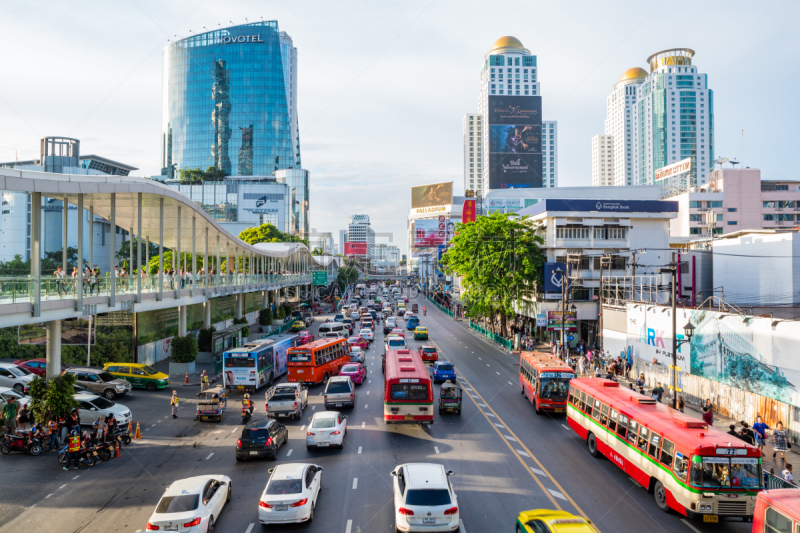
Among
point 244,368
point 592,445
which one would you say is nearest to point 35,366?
point 244,368

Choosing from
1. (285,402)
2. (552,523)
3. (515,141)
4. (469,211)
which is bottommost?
(285,402)

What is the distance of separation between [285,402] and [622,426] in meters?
14.4

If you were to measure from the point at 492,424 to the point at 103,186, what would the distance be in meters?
21.9

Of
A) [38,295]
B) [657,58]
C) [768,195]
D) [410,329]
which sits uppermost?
[657,58]

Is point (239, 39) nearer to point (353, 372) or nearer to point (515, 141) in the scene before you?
point (515, 141)

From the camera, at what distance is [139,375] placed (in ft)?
105

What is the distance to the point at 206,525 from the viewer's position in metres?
12.3

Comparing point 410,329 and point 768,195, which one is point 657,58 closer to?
point 768,195

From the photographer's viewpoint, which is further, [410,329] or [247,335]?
[410,329]

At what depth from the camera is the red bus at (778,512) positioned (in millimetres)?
9875

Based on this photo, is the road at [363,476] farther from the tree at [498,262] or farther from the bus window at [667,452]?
the tree at [498,262]

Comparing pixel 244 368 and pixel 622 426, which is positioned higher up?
pixel 622 426

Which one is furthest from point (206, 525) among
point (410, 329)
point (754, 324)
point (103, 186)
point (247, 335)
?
point (410, 329)

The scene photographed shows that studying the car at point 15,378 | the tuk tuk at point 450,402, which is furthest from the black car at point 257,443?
the car at point 15,378
